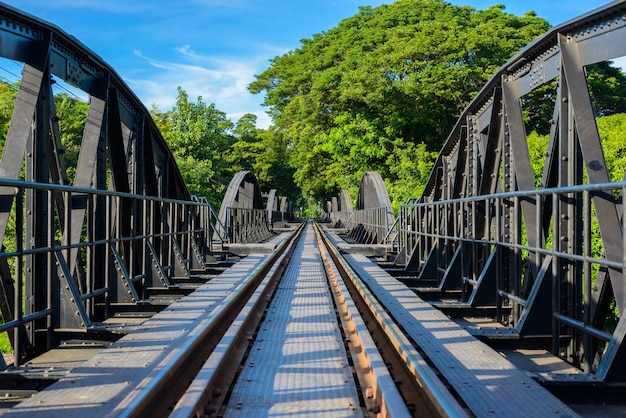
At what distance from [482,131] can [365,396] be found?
5455 mm

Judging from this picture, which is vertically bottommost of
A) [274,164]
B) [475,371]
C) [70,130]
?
[475,371]

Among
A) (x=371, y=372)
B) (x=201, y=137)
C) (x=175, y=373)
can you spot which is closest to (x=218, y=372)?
(x=175, y=373)

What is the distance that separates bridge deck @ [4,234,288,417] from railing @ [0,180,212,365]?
1.54 ft

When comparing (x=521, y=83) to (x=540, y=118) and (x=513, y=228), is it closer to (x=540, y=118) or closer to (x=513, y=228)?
(x=513, y=228)

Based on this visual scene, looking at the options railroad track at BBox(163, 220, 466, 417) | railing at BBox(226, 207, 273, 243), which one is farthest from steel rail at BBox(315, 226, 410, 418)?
railing at BBox(226, 207, 273, 243)

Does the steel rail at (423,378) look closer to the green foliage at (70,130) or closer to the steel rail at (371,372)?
the steel rail at (371,372)

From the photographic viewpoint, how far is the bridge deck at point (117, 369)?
10.6 feet

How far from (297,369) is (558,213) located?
2629 millimetres

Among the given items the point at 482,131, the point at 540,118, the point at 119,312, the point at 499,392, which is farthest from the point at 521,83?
the point at 540,118

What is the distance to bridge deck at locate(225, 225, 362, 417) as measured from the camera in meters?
3.72

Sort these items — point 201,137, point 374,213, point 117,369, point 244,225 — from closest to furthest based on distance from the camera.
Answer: point 117,369 → point 374,213 → point 244,225 → point 201,137

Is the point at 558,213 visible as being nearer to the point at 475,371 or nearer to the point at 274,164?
the point at 475,371

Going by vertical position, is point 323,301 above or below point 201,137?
below

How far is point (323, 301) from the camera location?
7.82m
